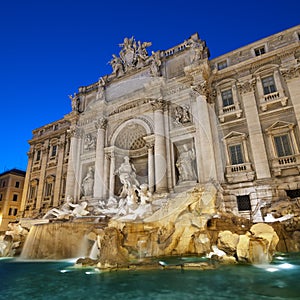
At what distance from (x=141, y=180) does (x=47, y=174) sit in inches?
483

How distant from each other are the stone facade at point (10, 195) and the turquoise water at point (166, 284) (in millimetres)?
29418

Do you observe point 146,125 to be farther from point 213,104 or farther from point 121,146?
A: point 213,104

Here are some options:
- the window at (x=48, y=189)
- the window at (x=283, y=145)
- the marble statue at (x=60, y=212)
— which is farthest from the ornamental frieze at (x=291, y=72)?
the window at (x=48, y=189)

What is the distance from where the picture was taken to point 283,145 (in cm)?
1370

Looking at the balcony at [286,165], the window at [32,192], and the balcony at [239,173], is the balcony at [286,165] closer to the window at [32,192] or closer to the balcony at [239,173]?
the balcony at [239,173]

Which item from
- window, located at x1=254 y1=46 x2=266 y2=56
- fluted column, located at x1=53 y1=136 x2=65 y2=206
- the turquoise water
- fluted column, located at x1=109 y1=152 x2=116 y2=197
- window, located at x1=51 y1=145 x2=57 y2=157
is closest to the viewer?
the turquoise water

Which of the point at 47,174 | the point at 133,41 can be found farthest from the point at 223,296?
the point at 47,174

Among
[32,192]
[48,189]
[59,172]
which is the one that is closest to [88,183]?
[59,172]

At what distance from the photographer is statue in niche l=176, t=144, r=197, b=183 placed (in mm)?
14968

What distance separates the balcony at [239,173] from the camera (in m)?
13.8

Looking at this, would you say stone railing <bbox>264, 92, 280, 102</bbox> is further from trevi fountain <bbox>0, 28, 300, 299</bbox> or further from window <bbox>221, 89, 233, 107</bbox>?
trevi fountain <bbox>0, 28, 300, 299</bbox>

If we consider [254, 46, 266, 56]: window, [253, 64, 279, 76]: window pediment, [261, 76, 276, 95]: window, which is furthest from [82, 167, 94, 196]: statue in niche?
[254, 46, 266, 56]: window

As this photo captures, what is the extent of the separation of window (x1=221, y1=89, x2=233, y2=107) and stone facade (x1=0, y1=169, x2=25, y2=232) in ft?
97.4

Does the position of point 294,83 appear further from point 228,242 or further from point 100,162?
point 100,162
